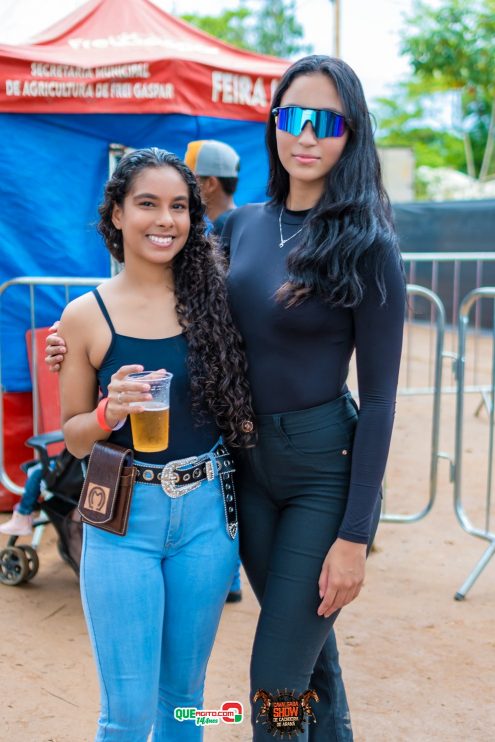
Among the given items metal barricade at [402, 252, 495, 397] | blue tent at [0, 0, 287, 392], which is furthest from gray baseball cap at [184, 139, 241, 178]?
metal barricade at [402, 252, 495, 397]

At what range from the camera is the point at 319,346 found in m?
2.15

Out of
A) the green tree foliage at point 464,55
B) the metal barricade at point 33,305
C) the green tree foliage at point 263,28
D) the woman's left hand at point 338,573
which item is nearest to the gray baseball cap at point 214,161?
the metal barricade at point 33,305

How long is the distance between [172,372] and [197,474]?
0.26 metres

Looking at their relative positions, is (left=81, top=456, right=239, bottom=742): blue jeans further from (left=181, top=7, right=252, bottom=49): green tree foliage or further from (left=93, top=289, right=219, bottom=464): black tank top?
(left=181, top=7, right=252, bottom=49): green tree foliage

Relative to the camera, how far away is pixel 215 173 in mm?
4410

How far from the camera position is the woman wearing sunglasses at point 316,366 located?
2.10 metres

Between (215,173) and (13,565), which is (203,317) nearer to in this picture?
(215,173)

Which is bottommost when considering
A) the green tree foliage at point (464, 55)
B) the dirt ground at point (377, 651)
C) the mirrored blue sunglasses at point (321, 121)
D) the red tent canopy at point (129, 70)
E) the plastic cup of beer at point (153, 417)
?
the dirt ground at point (377, 651)

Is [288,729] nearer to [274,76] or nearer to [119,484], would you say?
[119,484]

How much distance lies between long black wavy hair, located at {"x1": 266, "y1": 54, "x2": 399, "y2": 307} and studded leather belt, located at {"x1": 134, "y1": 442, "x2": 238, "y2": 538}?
0.44m

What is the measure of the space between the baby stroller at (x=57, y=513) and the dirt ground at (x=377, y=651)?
12 centimetres

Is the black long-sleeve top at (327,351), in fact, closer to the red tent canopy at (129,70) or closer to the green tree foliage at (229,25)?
the red tent canopy at (129,70)

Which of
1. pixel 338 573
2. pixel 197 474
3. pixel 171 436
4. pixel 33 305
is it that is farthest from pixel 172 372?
pixel 33 305

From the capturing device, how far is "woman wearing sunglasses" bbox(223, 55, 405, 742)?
82.5 inches
